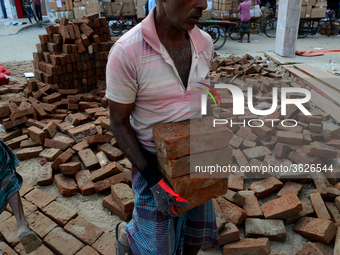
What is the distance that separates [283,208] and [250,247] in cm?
58

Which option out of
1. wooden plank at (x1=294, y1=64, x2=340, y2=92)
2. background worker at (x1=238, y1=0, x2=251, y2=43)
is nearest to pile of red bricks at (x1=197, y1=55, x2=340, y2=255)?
wooden plank at (x1=294, y1=64, x2=340, y2=92)

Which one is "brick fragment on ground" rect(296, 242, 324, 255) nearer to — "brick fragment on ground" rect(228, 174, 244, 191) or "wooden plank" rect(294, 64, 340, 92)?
"brick fragment on ground" rect(228, 174, 244, 191)

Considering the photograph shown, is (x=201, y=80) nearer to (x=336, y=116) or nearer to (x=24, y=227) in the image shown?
(x=24, y=227)

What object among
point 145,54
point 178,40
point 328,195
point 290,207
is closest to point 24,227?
point 145,54

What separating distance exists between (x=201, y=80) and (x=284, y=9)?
7.46m

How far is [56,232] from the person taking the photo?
2688mm

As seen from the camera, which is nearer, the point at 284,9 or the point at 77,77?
the point at 77,77

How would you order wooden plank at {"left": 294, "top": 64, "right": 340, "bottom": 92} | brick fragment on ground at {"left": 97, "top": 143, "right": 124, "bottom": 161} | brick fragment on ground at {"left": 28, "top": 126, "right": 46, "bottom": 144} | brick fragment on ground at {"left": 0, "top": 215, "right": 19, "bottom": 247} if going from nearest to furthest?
brick fragment on ground at {"left": 0, "top": 215, "right": 19, "bottom": 247} < brick fragment on ground at {"left": 97, "top": 143, "right": 124, "bottom": 161} < brick fragment on ground at {"left": 28, "top": 126, "right": 46, "bottom": 144} < wooden plank at {"left": 294, "top": 64, "right": 340, "bottom": 92}

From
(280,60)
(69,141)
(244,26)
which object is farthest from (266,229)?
(244,26)

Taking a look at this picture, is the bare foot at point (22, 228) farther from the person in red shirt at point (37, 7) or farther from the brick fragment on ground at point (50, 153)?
the person in red shirt at point (37, 7)

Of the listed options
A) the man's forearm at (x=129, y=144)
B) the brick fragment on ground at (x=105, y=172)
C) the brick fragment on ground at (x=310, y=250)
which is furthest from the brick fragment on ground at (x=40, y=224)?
the brick fragment on ground at (x=310, y=250)

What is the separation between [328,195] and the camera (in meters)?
3.00

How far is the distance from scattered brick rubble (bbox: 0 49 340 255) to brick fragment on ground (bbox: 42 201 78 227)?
0.04 ft

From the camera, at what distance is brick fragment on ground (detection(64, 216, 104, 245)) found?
2.62 meters
